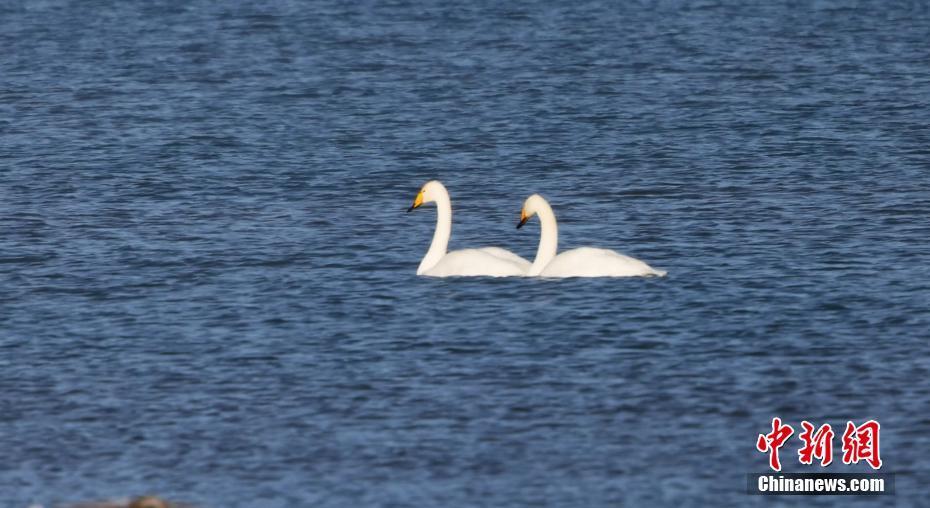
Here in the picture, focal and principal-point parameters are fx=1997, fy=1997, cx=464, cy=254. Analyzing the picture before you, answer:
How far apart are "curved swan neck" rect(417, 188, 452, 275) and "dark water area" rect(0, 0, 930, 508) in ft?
1.36

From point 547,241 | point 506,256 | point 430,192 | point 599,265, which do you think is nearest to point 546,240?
point 547,241

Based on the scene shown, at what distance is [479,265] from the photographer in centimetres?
1970

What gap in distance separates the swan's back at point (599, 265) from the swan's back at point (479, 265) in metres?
0.50

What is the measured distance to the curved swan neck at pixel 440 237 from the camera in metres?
20.2

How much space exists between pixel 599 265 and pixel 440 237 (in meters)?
2.01

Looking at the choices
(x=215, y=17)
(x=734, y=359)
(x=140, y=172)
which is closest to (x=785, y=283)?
(x=734, y=359)

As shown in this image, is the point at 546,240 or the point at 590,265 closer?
the point at 590,265

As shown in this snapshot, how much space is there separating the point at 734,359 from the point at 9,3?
4630 centimetres

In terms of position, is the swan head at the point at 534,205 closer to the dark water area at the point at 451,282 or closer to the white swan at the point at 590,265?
the white swan at the point at 590,265

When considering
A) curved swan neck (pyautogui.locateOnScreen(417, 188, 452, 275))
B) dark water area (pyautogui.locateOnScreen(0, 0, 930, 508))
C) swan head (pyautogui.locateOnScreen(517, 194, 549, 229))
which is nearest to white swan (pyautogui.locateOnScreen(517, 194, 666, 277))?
dark water area (pyautogui.locateOnScreen(0, 0, 930, 508))

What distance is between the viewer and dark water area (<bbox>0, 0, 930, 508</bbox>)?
13414 mm

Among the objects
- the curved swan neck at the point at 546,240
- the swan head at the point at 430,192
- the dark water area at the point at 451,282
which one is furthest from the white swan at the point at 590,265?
the swan head at the point at 430,192

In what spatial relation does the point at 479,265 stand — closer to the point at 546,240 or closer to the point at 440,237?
the point at 546,240

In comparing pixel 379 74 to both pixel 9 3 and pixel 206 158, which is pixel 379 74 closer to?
pixel 206 158
